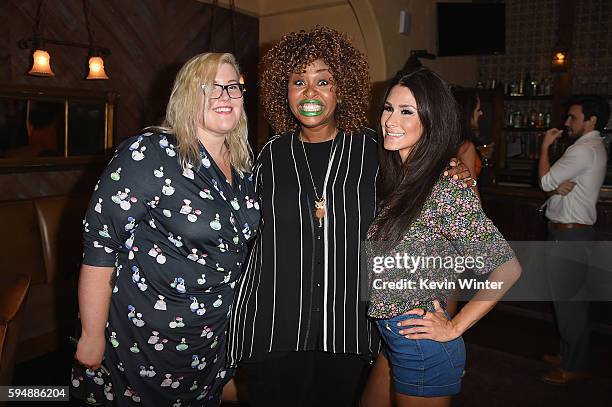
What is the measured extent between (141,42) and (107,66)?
0.44 m

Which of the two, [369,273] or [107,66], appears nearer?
[369,273]

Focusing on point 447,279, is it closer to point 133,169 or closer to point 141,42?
point 133,169

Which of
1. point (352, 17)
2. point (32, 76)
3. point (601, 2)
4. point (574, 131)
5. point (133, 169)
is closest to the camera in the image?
point (133, 169)

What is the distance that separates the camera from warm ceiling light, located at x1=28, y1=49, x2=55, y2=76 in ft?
11.7

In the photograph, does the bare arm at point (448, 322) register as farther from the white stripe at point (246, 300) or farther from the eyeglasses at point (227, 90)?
the eyeglasses at point (227, 90)

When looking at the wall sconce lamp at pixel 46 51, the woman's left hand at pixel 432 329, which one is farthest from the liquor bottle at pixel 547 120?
the woman's left hand at pixel 432 329

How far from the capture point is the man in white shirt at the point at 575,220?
324cm

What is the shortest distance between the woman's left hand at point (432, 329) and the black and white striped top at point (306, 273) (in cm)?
27

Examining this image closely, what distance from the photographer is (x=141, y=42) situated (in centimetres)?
466

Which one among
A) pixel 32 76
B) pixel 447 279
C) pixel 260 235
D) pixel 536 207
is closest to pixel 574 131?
pixel 536 207

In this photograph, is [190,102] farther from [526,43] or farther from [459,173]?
[526,43]

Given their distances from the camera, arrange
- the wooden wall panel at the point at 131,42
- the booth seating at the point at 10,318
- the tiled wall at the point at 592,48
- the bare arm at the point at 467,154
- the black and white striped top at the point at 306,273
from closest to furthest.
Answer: the booth seating at the point at 10,318, the black and white striped top at the point at 306,273, the bare arm at the point at 467,154, the wooden wall panel at the point at 131,42, the tiled wall at the point at 592,48

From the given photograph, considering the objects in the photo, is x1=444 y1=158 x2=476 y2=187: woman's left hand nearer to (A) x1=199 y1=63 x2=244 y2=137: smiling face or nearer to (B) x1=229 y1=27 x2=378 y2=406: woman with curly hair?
(B) x1=229 y1=27 x2=378 y2=406: woman with curly hair

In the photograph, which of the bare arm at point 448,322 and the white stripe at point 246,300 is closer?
the bare arm at point 448,322
